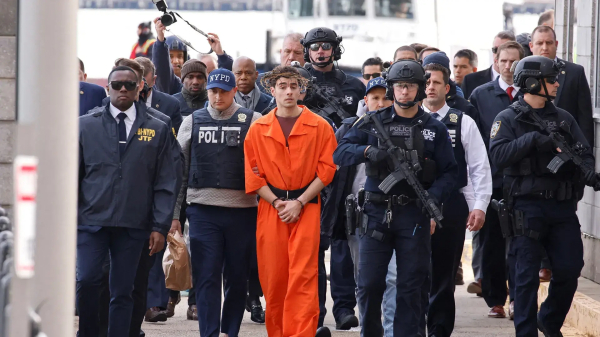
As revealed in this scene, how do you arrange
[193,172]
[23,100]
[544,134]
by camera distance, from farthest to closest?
[193,172], [544,134], [23,100]

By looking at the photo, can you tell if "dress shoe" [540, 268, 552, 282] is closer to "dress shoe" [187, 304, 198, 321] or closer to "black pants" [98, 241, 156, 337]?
"dress shoe" [187, 304, 198, 321]

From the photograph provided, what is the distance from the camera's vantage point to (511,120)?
8000 millimetres

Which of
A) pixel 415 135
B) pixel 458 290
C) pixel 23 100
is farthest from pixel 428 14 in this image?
pixel 23 100

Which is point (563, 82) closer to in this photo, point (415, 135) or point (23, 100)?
point (415, 135)

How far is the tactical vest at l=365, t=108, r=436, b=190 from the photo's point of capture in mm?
7449

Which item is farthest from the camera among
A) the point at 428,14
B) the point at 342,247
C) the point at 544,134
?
the point at 428,14

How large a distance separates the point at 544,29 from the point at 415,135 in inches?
112

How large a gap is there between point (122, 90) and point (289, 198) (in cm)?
142

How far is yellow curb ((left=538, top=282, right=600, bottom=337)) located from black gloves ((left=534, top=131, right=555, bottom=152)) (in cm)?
158

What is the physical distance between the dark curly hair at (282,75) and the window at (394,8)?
59.0 ft

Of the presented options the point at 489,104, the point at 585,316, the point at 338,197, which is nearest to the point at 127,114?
the point at 338,197

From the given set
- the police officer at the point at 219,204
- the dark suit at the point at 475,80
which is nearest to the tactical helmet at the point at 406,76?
the police officer at the point at 219,204

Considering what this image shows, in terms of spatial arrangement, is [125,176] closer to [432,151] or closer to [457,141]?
[432,151]

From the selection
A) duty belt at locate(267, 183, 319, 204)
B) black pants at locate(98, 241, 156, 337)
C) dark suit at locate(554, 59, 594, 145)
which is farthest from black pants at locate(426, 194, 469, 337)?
black pants at locate(98, 241, 156, 337)
